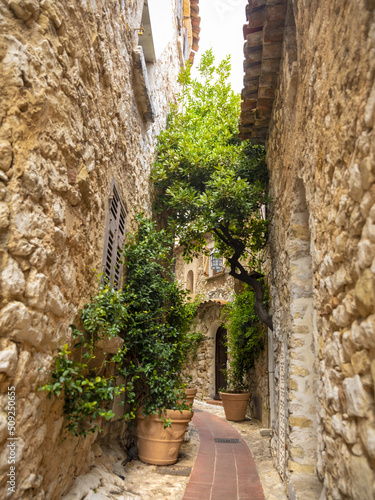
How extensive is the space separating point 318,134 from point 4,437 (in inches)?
98.3

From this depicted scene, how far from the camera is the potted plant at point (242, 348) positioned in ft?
25.3

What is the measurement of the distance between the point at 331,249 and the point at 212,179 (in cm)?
455

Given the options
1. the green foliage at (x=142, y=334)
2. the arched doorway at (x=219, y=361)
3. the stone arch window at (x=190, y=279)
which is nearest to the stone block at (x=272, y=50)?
the green foliage at (x=142, y=334)

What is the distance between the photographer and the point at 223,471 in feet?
14.1

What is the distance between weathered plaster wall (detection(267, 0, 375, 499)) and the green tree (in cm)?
186

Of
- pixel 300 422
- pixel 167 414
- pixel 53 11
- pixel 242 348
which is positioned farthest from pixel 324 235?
pixel 242 348

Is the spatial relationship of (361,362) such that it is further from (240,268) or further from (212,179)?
(212,179)

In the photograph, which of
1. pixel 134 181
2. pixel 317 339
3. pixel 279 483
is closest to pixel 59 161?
pixel 317 339

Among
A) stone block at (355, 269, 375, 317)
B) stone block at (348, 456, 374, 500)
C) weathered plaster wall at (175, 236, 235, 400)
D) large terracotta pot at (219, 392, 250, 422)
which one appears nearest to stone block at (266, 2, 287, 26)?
stone block at (355, 269, 375, 317)

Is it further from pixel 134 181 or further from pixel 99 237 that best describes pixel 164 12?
pixel 99 237

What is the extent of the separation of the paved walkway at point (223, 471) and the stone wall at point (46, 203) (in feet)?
4.47

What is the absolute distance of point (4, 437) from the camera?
171cm

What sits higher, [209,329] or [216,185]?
[216,185]

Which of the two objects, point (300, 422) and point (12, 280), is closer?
point (12, 280)
